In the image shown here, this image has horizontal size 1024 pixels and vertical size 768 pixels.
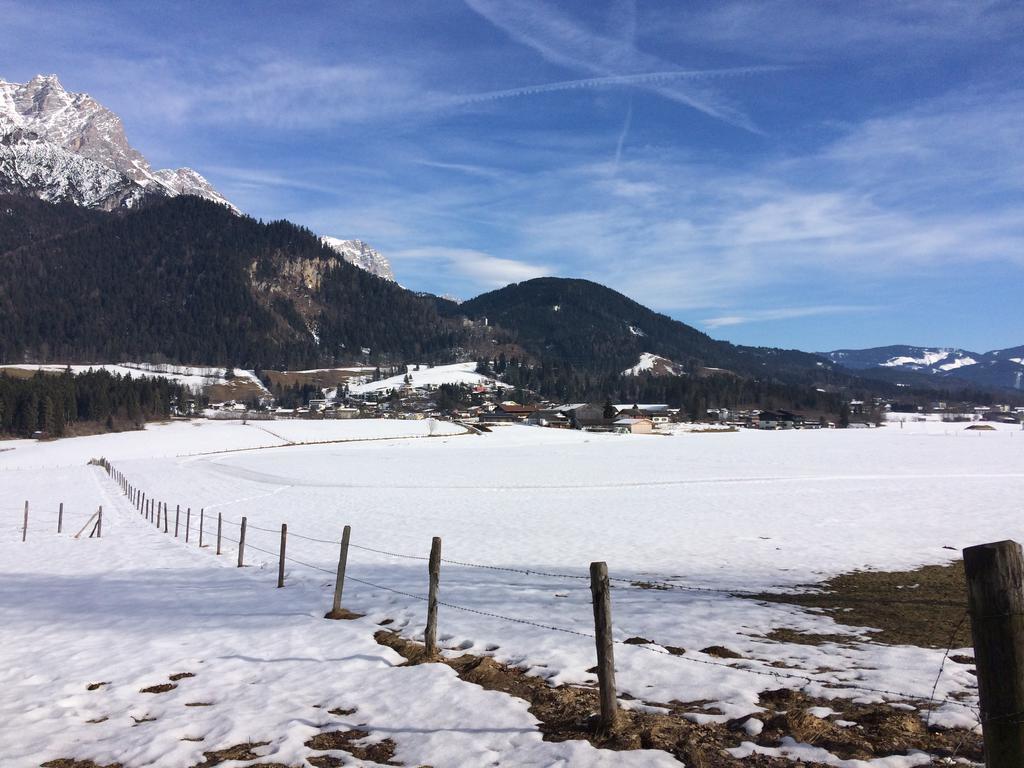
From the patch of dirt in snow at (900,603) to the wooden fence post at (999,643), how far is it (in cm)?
782

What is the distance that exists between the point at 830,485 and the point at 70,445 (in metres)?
106

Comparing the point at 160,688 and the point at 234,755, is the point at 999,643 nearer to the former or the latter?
the point at 234,755

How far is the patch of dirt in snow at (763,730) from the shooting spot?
6730 mm

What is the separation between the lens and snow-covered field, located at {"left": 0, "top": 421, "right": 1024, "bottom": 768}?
Answer: 27.8ft

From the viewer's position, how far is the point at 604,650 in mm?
7715

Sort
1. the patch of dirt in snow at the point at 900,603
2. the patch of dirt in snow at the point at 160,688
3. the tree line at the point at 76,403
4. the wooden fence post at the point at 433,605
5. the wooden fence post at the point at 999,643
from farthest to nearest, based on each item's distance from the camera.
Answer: the tree line at the point at 76,403 → the patch of dirt in snow at the point at 900,603 → the wooden fence post at the point at 433,605 → the patch of dirt in snow at the point at 160,688 → the wooden fence post at the point at 999,643

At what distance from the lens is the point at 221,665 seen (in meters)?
11.2

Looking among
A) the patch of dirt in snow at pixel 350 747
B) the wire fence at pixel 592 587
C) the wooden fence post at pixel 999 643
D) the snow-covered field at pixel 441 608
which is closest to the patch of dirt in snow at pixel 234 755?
the snow-covered field at pixel 441 608

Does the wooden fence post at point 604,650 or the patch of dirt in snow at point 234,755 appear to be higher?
the wooden fence post at point 604,650

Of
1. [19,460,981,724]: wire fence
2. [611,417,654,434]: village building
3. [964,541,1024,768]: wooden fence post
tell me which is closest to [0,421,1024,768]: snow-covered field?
[19,460,981,724]: wire fence

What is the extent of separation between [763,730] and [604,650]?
76.4 inches

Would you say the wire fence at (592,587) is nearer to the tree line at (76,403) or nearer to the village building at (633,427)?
the tree line at (76,403)

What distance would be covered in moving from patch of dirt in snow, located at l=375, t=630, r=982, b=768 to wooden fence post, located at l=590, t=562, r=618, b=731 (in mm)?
171

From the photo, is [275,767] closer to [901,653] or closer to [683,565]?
[901,653]
